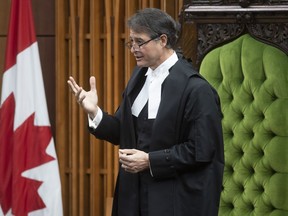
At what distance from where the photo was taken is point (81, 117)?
17.7 feet

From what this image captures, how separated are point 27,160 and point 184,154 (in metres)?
1.94

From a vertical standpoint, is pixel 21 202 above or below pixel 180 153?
below

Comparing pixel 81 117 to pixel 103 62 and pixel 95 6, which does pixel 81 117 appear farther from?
pixel 95 6

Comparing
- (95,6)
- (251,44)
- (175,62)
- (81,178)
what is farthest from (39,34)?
(175,62)

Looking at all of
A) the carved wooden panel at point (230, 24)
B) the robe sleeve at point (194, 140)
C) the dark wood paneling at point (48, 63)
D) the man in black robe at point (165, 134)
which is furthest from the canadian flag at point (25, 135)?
the robe sleeve at point (194, 140)

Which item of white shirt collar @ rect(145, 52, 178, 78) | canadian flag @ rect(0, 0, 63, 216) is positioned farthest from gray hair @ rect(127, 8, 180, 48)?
canadian flag @ rect(0, 0, 63, 216)

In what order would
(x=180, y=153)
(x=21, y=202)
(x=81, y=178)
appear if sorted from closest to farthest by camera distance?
(x=180, y=153) < (x=21, y=202) < (x=81, y=178)

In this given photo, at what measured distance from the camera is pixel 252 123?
4.12 m

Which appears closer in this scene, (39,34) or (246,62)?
(246,62)

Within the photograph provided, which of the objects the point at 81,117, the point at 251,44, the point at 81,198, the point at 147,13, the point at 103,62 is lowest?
the point at 81,198

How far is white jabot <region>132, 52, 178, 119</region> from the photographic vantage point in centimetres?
347

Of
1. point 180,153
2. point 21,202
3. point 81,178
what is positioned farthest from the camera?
point 81,178

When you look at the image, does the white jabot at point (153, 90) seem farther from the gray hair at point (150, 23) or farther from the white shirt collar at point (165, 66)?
the gray hair at point (150, 23)

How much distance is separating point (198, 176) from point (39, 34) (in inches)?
96.0
